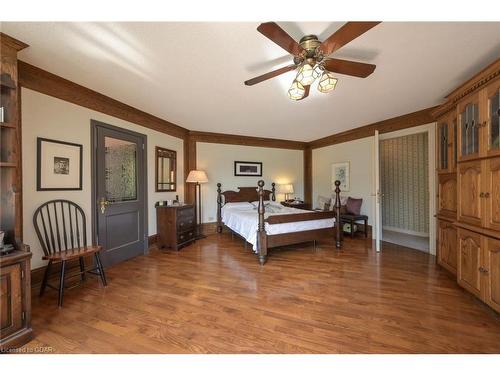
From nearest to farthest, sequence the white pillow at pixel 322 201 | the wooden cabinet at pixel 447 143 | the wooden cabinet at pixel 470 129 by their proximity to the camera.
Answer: the wooden cabinet at pixel 470 129 → the wooden cabinet at pixel 447 143 → the white pillow at pixel 322 201

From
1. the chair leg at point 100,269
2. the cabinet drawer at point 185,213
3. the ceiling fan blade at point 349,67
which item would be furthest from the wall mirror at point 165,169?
the ceiling fan blade at point 349,67

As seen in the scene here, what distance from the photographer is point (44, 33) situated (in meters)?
1.72

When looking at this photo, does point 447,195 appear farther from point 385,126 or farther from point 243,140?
point 243,140

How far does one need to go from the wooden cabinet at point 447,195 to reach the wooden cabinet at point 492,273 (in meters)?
0.78

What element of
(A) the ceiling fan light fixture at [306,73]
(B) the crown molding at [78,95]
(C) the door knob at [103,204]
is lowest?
(C) the door knob at [103,204]

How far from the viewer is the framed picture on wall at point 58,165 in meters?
2.39

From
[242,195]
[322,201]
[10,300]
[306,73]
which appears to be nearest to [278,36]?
[306,73]

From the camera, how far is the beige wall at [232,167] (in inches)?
203

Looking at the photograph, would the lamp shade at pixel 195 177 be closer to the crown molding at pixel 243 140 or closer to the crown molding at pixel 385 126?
the crown molding at pixel 243 140

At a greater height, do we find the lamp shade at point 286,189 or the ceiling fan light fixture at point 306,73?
the ceiling fan light fixture at point 306,73

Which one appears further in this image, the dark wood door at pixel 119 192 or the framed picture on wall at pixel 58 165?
the dark wood door at pixel 119 192

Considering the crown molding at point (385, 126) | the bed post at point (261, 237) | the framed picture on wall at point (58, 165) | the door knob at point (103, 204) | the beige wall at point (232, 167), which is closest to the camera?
the framed picture on wall at point (58, 165)

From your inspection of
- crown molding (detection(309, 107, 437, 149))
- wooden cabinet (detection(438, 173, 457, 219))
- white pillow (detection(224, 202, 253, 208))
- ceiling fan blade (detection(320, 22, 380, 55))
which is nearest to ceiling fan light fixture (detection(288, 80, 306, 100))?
ceiling fan blade (detection(320, 22, 380, 55))

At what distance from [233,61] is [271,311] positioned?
7.73ft
